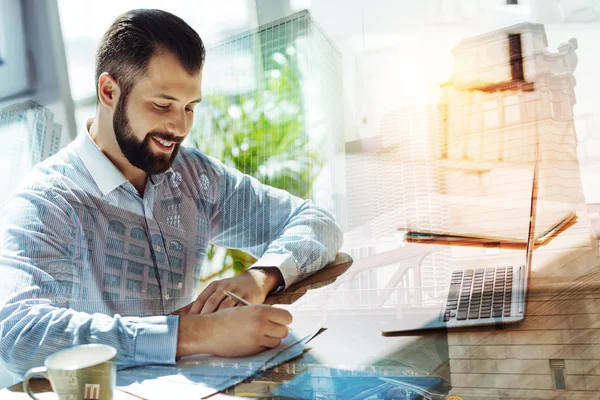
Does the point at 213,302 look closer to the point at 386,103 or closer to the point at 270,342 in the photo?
the point at 270,342

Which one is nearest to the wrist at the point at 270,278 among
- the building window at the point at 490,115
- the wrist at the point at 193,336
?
the wrist at the point at 193,336

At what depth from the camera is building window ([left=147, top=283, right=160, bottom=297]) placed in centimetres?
112

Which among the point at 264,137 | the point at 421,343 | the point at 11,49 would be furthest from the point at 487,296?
the point at 11,49

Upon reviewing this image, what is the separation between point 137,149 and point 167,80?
158 mm

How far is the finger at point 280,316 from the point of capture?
975 millimetres

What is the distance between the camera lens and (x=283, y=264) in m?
1.06

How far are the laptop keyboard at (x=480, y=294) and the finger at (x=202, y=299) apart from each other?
452mm

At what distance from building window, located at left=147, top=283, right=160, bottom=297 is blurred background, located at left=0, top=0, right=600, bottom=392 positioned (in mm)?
107

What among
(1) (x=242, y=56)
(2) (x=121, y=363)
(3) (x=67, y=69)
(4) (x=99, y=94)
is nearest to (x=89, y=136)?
(4) (x=99, y=94)

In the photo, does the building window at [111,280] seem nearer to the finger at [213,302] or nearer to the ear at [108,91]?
the finger at [213,302]

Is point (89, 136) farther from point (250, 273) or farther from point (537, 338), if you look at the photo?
point (537, 338)

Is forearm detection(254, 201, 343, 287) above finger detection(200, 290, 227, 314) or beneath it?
above

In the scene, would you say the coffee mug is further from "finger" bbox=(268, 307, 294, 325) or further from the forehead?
the forehead

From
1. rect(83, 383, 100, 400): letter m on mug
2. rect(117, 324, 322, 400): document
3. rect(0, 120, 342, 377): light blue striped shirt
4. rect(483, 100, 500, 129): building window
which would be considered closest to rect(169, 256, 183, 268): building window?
rect(0, 120, 342, 377): light blue striped shirt
